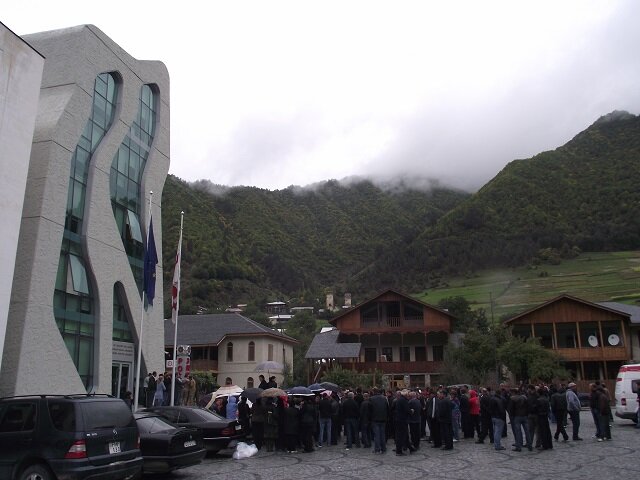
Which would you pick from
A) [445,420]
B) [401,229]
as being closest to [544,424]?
[445,420]

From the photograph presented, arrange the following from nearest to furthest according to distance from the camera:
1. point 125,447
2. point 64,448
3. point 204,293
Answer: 1. point 64,448
2. point 125,447
3. point 204,293

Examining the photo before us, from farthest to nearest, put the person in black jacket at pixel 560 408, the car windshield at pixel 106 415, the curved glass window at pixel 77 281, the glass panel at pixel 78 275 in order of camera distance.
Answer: the glass panel at pixel 78 275, the curved glass window at pixel 77 281, the person in black jacket at pixel 560 408, the car windshield at pixel 106 415

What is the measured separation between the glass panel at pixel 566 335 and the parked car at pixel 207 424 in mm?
39340

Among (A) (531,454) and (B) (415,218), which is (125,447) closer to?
(A) (531,454)

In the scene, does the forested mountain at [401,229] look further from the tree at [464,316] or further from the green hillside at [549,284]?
the tree at [464,316]

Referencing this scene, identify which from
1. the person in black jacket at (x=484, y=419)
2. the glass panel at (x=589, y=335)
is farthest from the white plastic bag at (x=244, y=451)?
the glass panel at (x=589, y=335)

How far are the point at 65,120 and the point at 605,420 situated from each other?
20218 mm

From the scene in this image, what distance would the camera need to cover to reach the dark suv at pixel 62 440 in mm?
8938

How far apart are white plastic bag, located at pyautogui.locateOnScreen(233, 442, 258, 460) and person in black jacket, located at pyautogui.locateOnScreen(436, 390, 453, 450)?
198 inches

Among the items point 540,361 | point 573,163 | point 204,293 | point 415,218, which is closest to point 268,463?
point 540,361

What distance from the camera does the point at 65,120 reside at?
69.1ft

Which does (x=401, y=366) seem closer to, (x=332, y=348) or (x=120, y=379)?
(x=332, y=348)

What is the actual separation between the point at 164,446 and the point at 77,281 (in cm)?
1227

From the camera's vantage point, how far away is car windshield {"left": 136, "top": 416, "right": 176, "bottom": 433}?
11.5m
